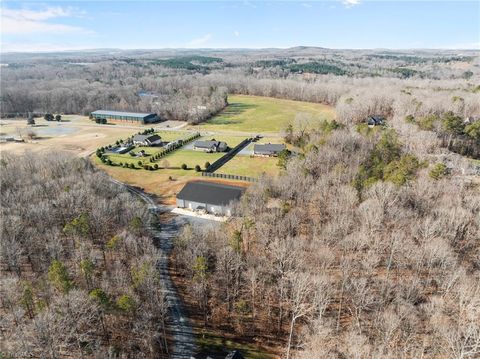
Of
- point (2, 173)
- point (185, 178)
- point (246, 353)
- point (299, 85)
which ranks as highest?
point (299, 85)

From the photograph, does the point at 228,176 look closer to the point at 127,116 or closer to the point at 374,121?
the point at 374,121

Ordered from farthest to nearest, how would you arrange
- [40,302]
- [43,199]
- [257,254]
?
[43,199], [257,254], [40,302]

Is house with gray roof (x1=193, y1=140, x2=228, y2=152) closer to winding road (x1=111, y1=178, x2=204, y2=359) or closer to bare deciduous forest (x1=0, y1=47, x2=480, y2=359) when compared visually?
winding road (x1=111, y1=178, x2=204, y2=359)

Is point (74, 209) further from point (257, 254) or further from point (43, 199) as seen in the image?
point (257, 254)

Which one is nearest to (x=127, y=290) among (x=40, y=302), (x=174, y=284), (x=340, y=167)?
(x=40, y=302)

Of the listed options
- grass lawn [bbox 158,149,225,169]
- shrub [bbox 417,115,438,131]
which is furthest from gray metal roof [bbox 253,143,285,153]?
shrub [bbox 417,115,438,131]

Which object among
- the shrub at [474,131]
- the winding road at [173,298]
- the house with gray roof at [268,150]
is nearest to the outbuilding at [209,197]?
the winding road at [173,298]

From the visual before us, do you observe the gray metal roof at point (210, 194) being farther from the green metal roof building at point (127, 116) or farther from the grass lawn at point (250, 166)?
the green metal roof building at point (127, 116)

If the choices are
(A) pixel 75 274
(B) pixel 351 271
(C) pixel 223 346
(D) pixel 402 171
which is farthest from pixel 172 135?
(C) pixel 223 346
